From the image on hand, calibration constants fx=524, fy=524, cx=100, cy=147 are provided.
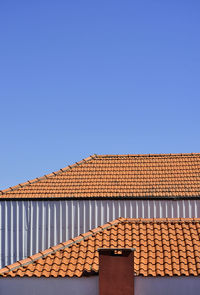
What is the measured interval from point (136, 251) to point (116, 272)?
1896mm

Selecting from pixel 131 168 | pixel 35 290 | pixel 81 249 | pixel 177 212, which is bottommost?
pixel 35 290

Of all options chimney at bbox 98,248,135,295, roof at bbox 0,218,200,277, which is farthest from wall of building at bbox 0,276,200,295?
chimney at bbox 98,248,135,295

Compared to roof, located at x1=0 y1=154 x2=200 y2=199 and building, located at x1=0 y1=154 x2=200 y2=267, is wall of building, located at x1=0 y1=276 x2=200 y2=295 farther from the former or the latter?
roof, located at x1=0 y1=154 x2=200 y2=199

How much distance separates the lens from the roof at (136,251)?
1680cm

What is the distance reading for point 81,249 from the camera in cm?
1847

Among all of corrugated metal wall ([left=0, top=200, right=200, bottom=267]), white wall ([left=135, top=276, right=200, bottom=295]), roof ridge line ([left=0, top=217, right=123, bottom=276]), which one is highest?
corrugated metal wall ([left=0, top=200, right=200, bottom=267])

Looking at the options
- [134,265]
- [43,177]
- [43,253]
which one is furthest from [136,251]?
[43,177]

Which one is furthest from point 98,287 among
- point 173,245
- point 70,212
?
point 70,212

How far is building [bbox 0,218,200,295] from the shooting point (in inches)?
642

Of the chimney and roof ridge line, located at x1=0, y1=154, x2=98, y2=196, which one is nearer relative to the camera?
the chimney

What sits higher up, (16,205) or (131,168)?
(131,168)

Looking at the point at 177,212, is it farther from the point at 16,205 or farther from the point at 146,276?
the point at 146,276

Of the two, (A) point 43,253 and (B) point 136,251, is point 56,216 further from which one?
(B) point 136,251

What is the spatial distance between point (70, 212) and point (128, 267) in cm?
1202
